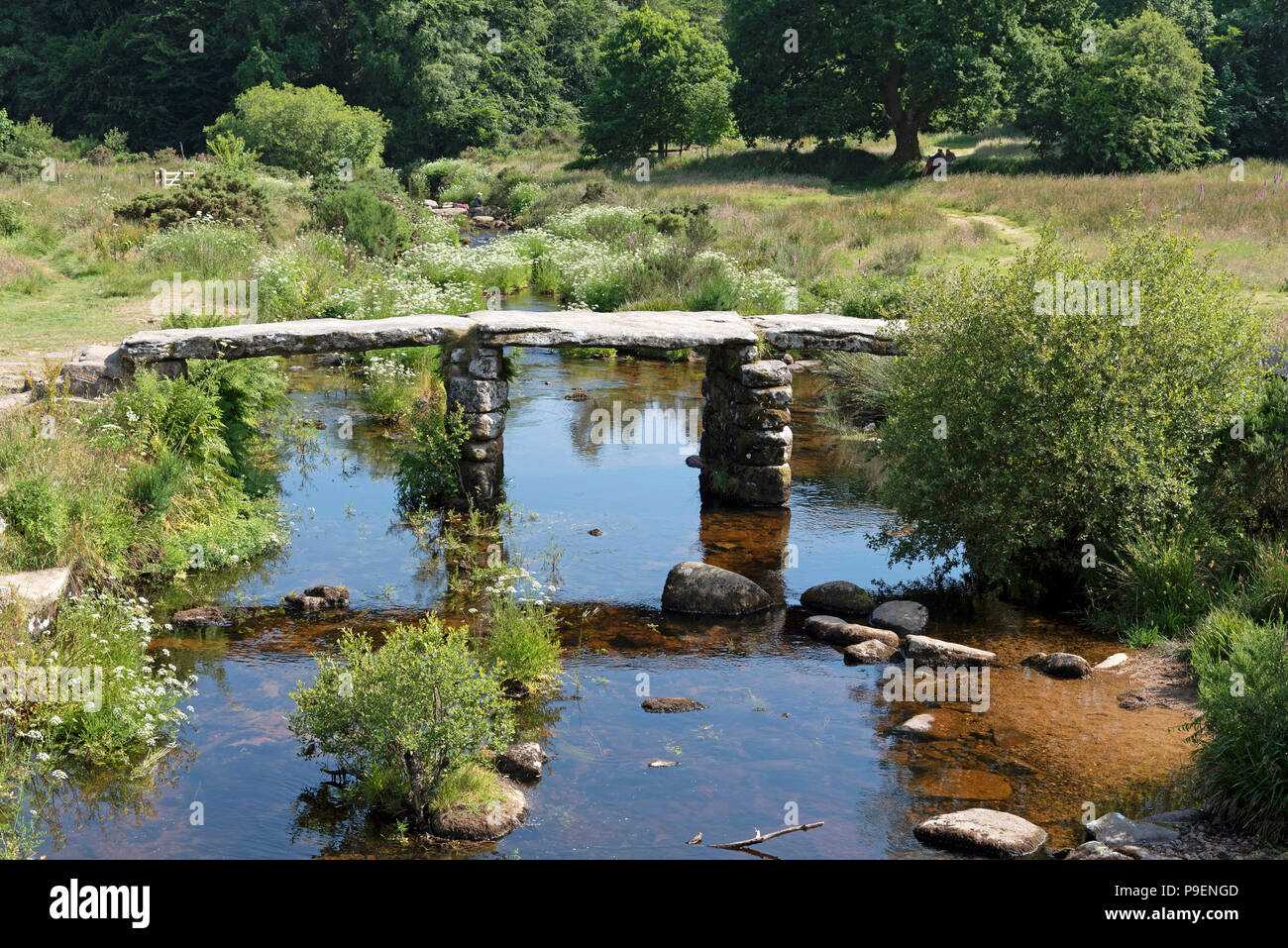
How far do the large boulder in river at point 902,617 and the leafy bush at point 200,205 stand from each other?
53.8ft

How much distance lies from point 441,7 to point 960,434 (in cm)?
5062

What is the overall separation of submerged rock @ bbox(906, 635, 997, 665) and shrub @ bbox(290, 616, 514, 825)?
3457 mm

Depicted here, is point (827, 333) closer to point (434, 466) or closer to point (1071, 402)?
point (1071, 402)

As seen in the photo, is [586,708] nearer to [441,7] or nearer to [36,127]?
[36,127]

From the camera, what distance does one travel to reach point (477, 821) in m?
6.68

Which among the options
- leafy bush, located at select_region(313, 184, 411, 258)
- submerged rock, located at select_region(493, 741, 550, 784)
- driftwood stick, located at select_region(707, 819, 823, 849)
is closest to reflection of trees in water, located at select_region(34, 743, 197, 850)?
submerged rock, located at select_region(493, 741, 550, 784)

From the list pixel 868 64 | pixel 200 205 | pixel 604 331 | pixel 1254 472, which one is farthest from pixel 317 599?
pixel 868 64

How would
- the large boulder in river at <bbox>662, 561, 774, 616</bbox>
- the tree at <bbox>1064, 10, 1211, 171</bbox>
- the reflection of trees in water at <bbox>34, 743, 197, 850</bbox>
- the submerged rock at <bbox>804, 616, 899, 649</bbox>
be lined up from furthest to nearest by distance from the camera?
the tree at <bbox>1064, 10, 1211, 171</bbox>
the large boulder in river at <bbox>662, 561, 774, 616</bbox>
the submerged rock at <bbox>804, 616, 899, 649</bbox>
the reflection of trees in water at <bbox>34, 743, 197, 850</bbox>

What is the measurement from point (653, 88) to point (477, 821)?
42616 millimetres

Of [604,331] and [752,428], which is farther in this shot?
[752,428]

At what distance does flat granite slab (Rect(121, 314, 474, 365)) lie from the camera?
38.3 feet

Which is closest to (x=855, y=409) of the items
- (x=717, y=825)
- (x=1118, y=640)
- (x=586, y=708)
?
(x=1118, y=640)

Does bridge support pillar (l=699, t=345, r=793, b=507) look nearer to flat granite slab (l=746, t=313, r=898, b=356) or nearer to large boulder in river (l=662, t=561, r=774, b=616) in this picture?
flat granite slab (l=746, t=313, r=898, b=356)
